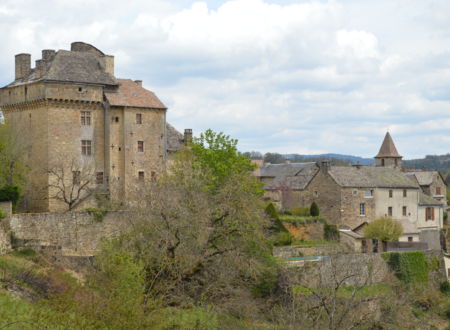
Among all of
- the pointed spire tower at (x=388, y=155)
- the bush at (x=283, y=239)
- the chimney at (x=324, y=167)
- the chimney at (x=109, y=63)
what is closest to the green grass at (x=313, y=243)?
the bush at (x=283, y=239)

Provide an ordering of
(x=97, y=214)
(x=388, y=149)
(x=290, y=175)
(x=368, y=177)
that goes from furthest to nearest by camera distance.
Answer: (x=388, y=149) → (x=290, y=175) → (x=368, y=177) → (x=97, y=214)

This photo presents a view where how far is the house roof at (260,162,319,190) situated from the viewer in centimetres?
6275

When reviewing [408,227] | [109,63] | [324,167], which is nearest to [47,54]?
[109,63]

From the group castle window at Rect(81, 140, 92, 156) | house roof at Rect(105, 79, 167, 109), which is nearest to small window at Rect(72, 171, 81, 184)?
castle window at Rect(81, 140, 92, 156)

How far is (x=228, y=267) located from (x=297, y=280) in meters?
7.92

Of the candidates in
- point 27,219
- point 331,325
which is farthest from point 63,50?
point 331,325

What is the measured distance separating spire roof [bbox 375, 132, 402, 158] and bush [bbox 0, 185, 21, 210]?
172 ft

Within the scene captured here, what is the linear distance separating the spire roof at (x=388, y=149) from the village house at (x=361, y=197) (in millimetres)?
16450

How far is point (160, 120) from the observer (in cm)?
4794

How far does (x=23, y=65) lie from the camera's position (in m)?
46.8

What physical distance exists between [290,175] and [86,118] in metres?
26.5

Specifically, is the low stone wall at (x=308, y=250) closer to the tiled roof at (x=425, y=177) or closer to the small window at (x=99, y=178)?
the small window at (x=99, y=178)

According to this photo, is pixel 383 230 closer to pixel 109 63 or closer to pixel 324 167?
pixel 324 167

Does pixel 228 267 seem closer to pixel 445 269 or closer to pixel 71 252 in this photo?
pixel 71 252
